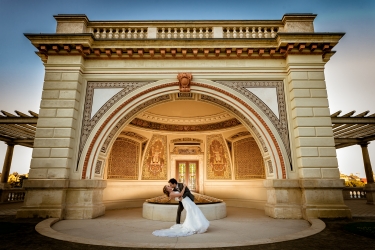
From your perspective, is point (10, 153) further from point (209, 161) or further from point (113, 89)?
point (209, 161)

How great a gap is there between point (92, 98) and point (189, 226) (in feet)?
17.3

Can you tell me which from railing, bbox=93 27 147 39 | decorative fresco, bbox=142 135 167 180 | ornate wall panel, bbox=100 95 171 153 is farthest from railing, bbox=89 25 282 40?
decorative fresco, bbox=142 135 167 180

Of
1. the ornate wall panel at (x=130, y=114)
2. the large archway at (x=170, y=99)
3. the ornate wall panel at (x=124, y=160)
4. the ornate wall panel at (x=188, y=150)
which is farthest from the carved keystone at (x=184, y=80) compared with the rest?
the ornate wall panel at (x=188, y=150)

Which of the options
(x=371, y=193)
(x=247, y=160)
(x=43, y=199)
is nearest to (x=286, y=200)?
(x=247, y=160)

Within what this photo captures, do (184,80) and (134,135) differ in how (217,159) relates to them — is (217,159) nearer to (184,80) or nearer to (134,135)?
(134,135)

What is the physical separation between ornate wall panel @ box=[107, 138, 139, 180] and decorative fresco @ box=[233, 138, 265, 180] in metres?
5.00

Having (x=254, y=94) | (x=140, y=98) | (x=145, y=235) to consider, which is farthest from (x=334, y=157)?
(x=140, y=98)

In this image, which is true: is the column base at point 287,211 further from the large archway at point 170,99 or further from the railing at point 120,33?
the railing at point 120,33

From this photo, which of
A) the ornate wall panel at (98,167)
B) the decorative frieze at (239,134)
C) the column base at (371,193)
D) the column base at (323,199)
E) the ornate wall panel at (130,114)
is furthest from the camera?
the column base at (371,193)

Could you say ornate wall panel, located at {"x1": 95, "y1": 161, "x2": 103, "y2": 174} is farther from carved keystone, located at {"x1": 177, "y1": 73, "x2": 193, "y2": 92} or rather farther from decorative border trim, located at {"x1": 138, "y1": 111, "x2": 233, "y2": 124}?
decorative border trim, located at {"x1": 138, "y1": 111, "x2": 233, "y2": 124}

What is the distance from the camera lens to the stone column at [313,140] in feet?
21.3

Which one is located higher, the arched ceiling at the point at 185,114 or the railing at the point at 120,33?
the railing at the point at 120,33

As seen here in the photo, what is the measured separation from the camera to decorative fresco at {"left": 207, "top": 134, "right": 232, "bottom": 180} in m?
11.5

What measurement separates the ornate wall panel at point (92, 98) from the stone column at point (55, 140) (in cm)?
22
